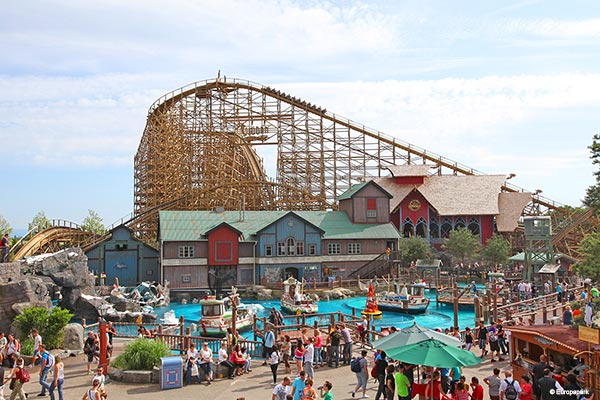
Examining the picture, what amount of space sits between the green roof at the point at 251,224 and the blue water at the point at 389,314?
532 cm

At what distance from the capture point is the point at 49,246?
44.6m

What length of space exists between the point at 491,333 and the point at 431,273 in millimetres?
25046

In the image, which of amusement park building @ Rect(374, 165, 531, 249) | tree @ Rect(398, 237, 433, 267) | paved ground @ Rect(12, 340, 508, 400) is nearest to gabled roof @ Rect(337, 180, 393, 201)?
tree @ Rect(398, 237, 433, 267)

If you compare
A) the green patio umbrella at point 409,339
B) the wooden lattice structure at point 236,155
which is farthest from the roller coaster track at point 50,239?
the green patio umbrella at point 409,339

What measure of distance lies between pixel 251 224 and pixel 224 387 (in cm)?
2807

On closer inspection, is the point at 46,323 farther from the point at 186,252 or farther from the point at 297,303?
the point at 186,252

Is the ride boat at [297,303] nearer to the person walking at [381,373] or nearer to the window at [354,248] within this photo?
the window at [354,248]

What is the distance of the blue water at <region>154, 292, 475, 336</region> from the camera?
29984 millimetres

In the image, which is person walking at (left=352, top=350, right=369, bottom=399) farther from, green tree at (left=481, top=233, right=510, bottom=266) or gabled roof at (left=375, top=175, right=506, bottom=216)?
gabled roof at (left=375, top=175, right=506, bottom=216)

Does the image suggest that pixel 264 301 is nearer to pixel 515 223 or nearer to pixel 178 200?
pixel 178 200

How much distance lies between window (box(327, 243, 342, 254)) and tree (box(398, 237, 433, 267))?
5.49 metres

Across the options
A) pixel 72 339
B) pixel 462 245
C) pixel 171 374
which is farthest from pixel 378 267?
pixel 171 374

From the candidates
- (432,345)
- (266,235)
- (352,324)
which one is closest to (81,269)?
(266,235)

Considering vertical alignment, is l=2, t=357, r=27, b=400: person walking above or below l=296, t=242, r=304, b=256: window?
below
